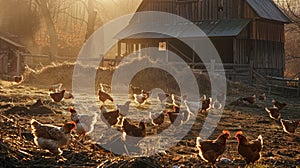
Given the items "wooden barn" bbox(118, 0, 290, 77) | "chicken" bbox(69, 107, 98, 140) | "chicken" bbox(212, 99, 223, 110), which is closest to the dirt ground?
"chicken" bbox(69, 107, 98, 140)

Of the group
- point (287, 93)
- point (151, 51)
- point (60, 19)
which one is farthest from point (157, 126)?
A: point (60, 19)

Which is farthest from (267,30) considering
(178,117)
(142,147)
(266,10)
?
(142,147)

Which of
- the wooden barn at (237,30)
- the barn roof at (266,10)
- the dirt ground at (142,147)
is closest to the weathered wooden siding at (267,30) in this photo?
the wooden barn at (237,30)

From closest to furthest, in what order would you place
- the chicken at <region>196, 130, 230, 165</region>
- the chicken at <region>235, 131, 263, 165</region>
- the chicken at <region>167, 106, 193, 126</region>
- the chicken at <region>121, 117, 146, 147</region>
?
the chicken at <region>196, 130, 230, 165</region>
the chicken at <region>235, 131, 263, 165</region>
the chicken at <region>121, 117, 146, 147</region>
the chicken at <region>167, 106, 193, 126</region>

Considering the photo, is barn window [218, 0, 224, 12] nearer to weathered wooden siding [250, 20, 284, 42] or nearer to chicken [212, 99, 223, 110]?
weathered wooden siding [250, 20, 284, 42]

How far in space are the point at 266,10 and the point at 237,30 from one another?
6700 mm

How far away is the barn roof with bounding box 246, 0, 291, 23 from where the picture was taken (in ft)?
107

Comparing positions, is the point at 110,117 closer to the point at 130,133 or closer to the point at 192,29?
the point at 130,133

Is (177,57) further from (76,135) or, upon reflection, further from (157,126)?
(76,135)

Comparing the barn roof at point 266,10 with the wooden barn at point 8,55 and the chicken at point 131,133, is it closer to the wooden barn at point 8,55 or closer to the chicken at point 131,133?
the wooden barn at point 8,55

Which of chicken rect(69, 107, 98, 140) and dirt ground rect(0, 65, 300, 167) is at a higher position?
chicken rect(69, 107, 98, 140)

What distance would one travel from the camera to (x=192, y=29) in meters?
33.2

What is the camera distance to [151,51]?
38156mm

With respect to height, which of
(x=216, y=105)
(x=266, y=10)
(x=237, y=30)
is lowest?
(x=216, y=105)
